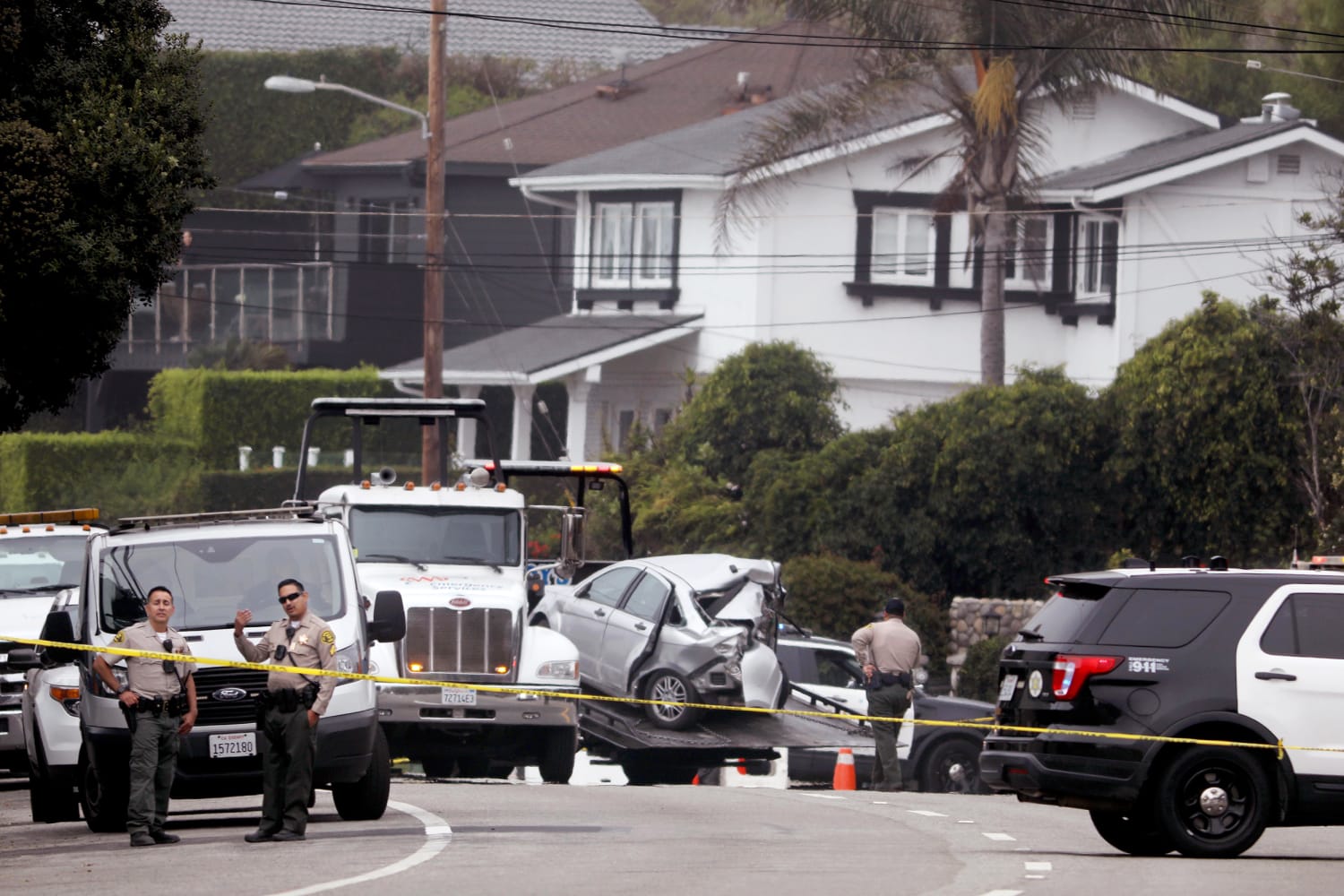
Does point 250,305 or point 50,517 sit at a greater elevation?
point 250,305

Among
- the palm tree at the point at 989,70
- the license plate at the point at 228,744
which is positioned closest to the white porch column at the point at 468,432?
the palm tree at the point at 989,70

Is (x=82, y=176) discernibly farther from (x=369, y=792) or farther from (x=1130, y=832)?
(x=1130, y=832)

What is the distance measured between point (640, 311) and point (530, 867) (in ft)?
104

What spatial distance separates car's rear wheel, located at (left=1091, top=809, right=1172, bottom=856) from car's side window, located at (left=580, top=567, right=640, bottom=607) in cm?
826

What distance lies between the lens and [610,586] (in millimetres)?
22266

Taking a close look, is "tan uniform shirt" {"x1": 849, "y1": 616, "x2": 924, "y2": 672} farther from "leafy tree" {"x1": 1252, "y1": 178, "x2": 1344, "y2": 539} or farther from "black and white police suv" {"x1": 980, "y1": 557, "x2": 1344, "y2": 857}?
"leafy tree" {"x1": 1252, "y1": 178, "x2": 1344, "y2": 539}

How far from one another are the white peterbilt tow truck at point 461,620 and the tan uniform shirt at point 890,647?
116 inches

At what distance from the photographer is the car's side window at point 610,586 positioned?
2200 cm

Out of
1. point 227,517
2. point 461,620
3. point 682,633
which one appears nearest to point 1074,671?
point 227,517

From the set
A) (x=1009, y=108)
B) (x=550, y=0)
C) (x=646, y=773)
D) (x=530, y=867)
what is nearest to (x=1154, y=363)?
(x=1009, y=108)

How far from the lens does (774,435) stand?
3697 centimetres

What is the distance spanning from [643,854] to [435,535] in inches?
316

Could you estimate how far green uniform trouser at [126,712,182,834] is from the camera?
14.0m

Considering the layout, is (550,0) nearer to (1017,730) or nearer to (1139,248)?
(1139,248)
